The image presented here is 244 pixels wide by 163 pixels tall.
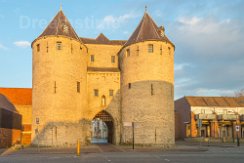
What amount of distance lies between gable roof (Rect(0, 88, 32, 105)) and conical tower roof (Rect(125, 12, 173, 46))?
79.2 ft

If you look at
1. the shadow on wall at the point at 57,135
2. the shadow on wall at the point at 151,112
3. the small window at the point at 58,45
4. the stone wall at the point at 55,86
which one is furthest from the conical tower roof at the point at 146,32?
the shadow on wall at the point at 57,135

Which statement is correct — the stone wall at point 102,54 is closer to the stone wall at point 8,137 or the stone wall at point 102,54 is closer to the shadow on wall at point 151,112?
the shadow on wall at point 151,112

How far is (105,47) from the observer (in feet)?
147

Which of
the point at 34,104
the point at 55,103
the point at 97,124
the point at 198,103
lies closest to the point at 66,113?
the point at 55,103

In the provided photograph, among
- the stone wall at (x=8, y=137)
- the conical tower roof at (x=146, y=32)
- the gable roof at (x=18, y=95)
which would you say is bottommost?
the stone wall at (x=8, y=137)

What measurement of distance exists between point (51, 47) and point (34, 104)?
699cm

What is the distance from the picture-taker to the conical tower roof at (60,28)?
37.7m

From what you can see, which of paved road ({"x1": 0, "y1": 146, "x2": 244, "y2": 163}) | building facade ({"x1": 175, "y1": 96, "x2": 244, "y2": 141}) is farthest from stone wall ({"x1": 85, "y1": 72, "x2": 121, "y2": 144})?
building facade ({"x1": 175, "y1": 96, "x2": 244, "y2": 141})

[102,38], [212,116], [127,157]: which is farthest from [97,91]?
[212,116]

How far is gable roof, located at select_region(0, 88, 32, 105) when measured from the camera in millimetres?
54056

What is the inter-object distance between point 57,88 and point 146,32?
42.5 ft

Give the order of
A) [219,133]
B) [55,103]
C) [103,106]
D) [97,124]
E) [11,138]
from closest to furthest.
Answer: [55,103] → [103,106] → [11,138] → [219,133] → [97,124]

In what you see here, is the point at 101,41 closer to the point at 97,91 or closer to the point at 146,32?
the point at 97,91

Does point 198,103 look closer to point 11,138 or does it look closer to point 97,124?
point 11,138
